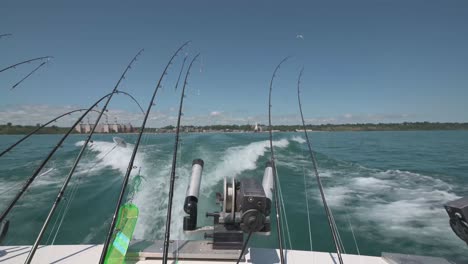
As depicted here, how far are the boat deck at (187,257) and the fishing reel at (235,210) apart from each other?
0.67ft

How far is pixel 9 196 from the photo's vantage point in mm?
6531

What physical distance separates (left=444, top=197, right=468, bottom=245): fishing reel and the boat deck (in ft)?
3.45

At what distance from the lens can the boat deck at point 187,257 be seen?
2.74m

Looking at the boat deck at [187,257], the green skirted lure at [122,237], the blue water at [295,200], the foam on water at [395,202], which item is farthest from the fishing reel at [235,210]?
the foam on water at [395,202]

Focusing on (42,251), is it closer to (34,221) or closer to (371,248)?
(34,221)

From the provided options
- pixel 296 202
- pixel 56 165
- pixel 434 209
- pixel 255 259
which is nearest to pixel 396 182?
pixel 434 209

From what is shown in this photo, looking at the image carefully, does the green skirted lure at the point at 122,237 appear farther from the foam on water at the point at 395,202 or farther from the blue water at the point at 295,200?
the foam on water at the point at 395,202

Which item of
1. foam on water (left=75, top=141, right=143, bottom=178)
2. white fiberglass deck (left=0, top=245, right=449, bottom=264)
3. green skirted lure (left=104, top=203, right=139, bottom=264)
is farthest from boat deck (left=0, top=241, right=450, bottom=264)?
foam on water (left=75, top=141, right=143, bottom=178)

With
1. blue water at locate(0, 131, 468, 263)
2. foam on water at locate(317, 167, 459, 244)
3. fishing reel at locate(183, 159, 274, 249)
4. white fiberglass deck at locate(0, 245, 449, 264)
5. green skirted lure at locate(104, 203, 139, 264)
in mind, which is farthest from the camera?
foam on water at locate(317, 167, 459, 244)

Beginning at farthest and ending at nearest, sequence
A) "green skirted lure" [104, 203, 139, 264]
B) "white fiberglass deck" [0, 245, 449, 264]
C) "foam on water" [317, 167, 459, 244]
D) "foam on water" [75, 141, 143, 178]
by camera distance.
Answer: "foam on water" [75, 141, 143, 178] < "foam on water" [317, 167, 459, 244] < "white fiberglass deck" [0, 245, 449, 264] < "green skirted lure" [104, 203, 139, 264]

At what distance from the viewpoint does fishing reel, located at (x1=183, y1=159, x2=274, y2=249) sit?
1702mm

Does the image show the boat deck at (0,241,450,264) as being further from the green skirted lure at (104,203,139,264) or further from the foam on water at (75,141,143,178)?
the foam on water at (75,141,143,178)

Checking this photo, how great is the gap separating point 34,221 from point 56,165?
5.56 metres

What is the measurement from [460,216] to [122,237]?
347 cm
